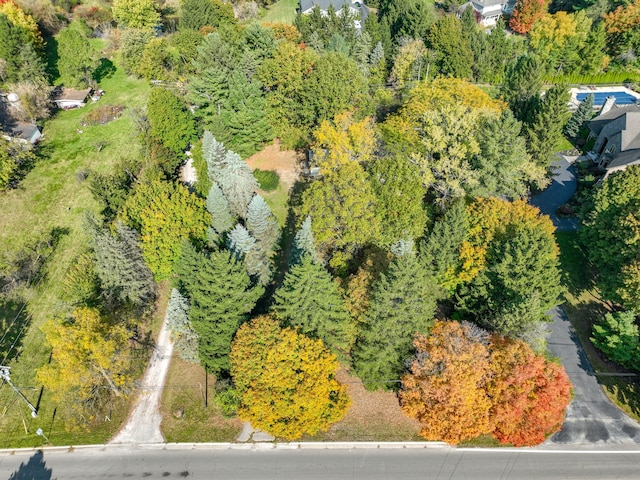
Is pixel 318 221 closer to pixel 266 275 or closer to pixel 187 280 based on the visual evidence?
pixel 266 275

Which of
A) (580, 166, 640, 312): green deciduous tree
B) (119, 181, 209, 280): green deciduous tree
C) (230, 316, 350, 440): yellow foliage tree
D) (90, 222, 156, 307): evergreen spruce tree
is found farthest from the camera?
(119, 181, 209, 280): green deciduous tree

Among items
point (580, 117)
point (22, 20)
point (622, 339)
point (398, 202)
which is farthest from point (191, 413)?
point (22, 20)

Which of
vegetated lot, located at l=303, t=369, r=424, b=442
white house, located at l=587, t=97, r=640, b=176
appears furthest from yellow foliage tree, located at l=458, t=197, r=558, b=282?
white house, located at l=587, t=97, r=640, b=176

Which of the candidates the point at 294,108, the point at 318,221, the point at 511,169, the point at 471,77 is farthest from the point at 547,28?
the point at 318,221

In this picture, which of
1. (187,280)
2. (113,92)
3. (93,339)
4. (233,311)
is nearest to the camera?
(93,339)

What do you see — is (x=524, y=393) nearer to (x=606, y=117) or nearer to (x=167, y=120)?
(x=167, y=120)

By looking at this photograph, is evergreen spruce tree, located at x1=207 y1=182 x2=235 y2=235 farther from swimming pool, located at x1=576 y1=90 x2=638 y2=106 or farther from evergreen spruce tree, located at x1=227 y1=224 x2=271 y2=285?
swimming pool, located at x1=576 y1=90 x2=638 y2=106
